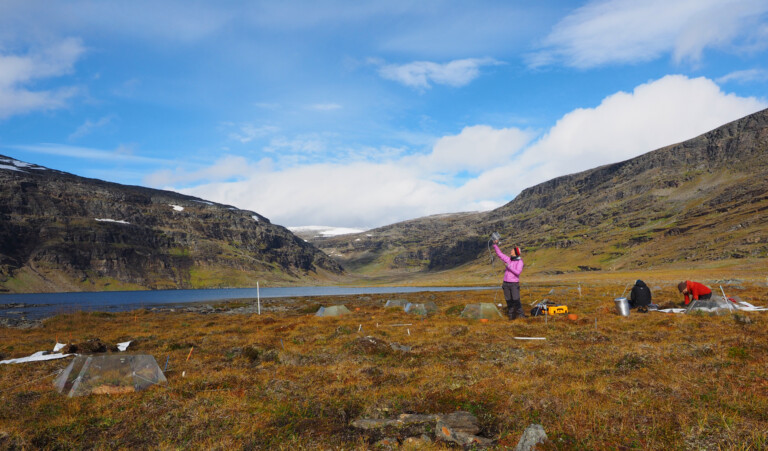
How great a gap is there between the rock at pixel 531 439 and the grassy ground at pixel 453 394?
0.66 ft

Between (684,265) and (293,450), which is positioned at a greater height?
(293,450)

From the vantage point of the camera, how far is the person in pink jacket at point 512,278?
23094 millimetres

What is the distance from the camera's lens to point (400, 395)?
35.9ft

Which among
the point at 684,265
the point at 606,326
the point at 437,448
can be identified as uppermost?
the point at 437,448

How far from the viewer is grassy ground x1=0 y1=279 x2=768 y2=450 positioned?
7.78 m

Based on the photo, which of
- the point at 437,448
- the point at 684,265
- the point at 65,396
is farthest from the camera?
the point at 684,265

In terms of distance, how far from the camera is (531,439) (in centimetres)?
713

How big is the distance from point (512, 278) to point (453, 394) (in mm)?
14275

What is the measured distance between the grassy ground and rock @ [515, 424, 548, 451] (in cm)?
20

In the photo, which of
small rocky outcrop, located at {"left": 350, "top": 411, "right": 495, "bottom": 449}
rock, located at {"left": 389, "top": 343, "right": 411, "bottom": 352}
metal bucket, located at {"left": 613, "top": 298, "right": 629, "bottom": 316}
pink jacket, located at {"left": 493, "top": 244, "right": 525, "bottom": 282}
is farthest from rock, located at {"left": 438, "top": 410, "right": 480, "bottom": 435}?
metal bucket, located at {"left": 613, "top": 298, "right": 629, "bottom": 316}

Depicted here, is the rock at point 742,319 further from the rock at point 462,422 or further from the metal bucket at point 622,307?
the rock at point 462,422

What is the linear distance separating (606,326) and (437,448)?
641 inches

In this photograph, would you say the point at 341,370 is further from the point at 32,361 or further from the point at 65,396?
the point at 32,361

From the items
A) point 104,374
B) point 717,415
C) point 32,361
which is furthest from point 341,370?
point 32,361
